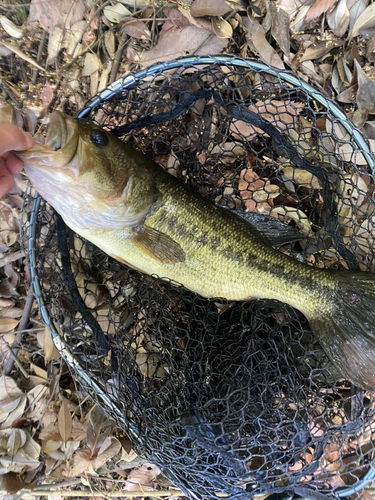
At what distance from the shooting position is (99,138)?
1650 mm

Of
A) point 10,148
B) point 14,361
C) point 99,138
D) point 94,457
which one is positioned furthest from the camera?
point 14,361

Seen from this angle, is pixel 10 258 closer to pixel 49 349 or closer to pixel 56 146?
pixel 49 349

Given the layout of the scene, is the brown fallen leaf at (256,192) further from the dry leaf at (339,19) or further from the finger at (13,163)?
the finger at (13,163)

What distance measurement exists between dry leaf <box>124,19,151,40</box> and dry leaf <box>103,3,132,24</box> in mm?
64

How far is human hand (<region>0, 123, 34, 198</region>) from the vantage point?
1.39 m

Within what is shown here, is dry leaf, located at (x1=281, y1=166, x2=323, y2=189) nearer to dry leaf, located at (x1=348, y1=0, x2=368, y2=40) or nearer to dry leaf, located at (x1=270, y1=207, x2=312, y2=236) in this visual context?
dry leaf, located at (x1=270, y1=207, x2=312, y2=236)

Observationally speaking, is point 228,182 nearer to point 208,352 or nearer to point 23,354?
point 208,352

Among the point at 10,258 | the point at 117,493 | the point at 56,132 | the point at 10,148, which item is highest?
the point at 56,132

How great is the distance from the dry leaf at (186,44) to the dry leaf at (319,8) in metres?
0.60

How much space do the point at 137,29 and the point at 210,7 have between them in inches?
19.4

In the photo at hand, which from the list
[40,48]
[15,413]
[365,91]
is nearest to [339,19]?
[365,91]

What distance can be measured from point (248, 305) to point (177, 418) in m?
0.73

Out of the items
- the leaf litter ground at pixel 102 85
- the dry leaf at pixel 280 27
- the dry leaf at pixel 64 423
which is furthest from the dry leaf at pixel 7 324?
the dry leaf at pixel 280 27

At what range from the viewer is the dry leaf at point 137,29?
2084 mm
